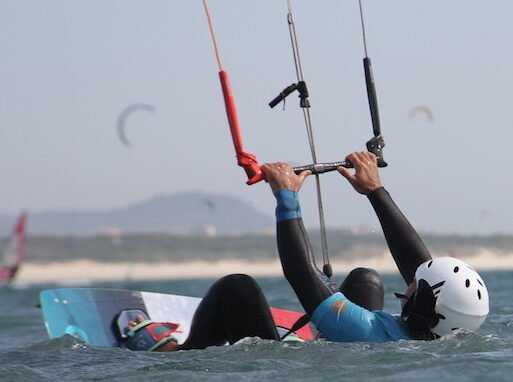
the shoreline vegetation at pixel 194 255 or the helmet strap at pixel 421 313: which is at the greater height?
the helmet strap at pixel 421 313

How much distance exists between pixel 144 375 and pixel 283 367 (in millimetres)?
808

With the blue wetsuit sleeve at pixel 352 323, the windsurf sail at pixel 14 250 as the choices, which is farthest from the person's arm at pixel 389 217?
the windsurf sail at pixel 14 250

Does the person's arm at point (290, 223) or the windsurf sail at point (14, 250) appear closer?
the person's arm at point (290, 223)

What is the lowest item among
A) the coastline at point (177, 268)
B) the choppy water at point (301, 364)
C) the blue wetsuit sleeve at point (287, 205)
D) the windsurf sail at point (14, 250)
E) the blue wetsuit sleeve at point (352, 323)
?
the coastline at point (177, 268)

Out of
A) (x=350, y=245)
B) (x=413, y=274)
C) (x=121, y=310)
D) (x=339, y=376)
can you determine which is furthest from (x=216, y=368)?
(x=350, y=245)

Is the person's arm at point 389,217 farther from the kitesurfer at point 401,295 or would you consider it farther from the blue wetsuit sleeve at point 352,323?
the blue wetsuit sleeve at point 352,323

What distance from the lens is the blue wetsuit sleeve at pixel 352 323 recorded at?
6.77 metres

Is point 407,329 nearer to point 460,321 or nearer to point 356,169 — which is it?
point 460,321

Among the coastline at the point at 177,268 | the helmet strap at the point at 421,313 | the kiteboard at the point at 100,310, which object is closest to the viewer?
the helmet strap at the point at 421,313

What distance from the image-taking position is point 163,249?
4712 inches

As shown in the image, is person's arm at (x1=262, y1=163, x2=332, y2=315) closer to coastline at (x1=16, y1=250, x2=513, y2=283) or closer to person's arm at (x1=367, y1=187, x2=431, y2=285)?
person's arm at (x1=367, y1=187, x2=431, y2=285)

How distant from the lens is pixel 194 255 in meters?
118

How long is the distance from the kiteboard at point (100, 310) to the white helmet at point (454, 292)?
3053 mm

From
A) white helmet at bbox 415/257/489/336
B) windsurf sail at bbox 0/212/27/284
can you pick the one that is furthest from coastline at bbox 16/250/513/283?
white helmet at bbox 415/257/489/336
